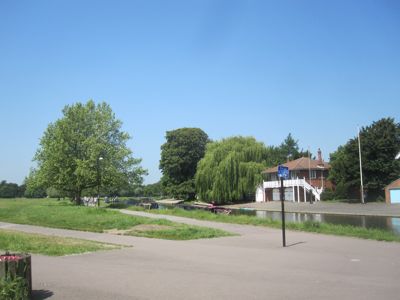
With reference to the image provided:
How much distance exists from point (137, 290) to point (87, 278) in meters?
1.63

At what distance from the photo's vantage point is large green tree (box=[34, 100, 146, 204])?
48281 millimetres

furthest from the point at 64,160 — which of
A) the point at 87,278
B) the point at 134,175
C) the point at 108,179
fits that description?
the point at 87,278

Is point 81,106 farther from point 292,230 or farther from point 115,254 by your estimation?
point 115,254

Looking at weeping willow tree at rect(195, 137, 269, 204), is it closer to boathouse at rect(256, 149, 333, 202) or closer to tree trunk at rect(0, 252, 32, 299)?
boathouse at rect(256, 149, 333, 202)

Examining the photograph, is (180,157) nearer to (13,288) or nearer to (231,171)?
(231,171)

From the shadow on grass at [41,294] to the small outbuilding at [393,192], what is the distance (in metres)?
54.9

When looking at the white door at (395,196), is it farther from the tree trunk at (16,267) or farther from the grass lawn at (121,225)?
the tree trunk at (16,267)

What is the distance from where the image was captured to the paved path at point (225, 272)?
8.12 meters

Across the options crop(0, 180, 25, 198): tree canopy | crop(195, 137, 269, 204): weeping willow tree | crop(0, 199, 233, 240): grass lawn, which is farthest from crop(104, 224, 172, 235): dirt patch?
crop(0, 180, 25, 198): tree canopy

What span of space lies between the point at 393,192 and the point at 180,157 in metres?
41.4

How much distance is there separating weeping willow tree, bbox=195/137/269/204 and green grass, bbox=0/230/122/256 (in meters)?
52.6

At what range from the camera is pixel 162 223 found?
23109mm

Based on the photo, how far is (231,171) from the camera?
68.7 meters

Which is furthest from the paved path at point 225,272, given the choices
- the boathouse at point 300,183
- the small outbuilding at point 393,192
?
the boathouse at point 300,183
